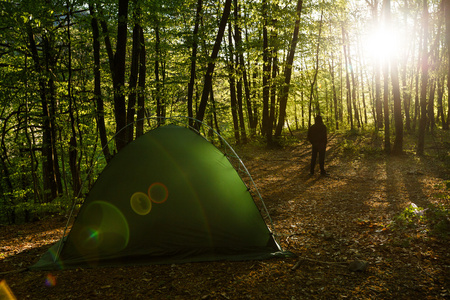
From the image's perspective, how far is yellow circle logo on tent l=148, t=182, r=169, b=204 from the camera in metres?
5.21

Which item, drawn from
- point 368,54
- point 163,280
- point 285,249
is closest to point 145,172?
point 163,280

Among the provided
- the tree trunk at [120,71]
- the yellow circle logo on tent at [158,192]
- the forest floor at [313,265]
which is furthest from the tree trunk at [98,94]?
the yellow circle logo on tent at [158,192]

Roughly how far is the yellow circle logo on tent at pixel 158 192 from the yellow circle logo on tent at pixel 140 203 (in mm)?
103

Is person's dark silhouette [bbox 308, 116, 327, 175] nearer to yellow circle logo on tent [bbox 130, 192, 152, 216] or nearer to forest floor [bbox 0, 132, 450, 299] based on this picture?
forest floor [bbox 0, 132, 450, 299]

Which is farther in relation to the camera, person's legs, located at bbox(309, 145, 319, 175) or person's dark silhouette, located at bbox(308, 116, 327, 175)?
person's legs, located at bbox(309, 145, 319, 175)

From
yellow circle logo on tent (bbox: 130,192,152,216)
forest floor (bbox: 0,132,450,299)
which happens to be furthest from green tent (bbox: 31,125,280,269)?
forest floor (bbox: 0,132,450,299)

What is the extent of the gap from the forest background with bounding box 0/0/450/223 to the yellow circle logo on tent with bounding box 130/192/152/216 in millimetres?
1072

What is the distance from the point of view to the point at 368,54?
89.9ft

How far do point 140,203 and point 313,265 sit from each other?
316cm

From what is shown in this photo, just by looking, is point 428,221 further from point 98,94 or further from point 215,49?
point 98,94

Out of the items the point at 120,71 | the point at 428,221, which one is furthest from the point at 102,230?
the point at 428,221

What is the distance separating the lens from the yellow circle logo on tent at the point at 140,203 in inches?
204

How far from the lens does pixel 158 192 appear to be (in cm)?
525

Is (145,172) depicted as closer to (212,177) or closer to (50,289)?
(212,177)
